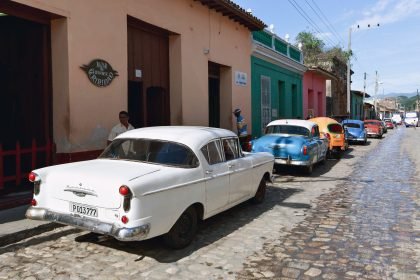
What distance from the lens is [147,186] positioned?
446 cm

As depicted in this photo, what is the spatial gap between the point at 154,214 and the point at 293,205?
387cm

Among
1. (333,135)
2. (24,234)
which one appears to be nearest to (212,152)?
(24,234)

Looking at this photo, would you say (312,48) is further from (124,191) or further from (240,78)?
(124,191)

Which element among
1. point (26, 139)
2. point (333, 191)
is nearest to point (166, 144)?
point (26, 139)

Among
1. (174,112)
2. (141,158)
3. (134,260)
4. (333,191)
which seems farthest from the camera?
(174,112)

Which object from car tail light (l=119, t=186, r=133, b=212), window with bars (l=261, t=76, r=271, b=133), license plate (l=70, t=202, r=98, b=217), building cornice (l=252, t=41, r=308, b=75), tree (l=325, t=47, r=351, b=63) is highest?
tree (l=325, t=47, r=351, b=63)

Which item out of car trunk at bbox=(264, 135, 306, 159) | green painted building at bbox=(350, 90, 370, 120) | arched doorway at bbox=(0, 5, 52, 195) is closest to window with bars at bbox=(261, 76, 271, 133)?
car trunk at bbox=(264, 135, 306, 159)

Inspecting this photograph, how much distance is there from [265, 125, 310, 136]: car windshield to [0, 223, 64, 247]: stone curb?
25.6 feet

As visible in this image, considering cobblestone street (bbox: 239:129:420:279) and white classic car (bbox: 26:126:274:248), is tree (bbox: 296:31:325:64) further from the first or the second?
white classic car (bbox: 26:126:274:248)

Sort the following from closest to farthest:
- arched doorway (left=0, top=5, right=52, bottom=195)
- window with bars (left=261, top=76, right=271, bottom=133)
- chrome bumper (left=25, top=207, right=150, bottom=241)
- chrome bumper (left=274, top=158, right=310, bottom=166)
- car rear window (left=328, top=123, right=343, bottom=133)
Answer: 1. chrome bumper (left=25, top=207, right=150, bottom=241)
2. arched doorway (left=0, top=5, right=52, bottom=195)
3. chrome bumper (left=274, top=158, right=310, bottom=166)
4. car rear window (left=328, top=123, right=343, bottom=133)
5. window with bars (left=261, top=76, right=271, bottom=133)

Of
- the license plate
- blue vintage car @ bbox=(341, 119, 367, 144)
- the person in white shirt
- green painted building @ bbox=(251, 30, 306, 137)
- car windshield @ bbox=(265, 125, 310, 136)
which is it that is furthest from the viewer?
blue vintage car @ bbox=(341, 119, 367, 144)

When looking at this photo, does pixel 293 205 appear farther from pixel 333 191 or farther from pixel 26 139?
pixel 26 139

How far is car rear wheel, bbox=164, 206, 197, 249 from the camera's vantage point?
4.95m

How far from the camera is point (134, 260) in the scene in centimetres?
470
